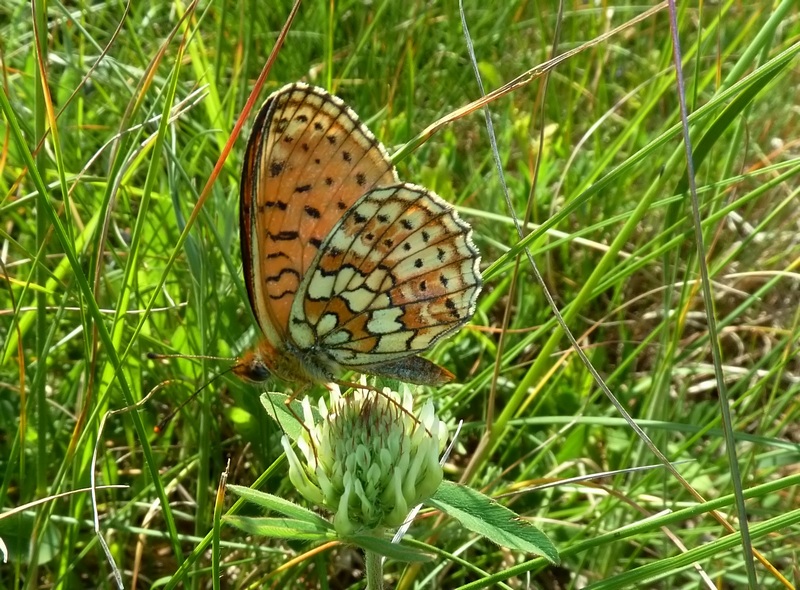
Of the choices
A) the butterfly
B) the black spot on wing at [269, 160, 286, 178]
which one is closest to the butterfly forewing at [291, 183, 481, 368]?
the butterfly

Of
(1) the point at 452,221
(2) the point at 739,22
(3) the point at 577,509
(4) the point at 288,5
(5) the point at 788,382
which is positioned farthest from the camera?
(2) the point at 739,22

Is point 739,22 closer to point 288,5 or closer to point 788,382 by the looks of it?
point 788,382

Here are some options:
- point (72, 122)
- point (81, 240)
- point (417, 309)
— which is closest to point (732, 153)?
point (417, 309)

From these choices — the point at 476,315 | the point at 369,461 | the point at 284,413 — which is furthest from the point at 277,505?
the point at 476,315

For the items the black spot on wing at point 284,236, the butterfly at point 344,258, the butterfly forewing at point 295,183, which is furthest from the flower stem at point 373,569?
the black spot on wing at point 284,236

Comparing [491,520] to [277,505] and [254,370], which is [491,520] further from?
[254,370]

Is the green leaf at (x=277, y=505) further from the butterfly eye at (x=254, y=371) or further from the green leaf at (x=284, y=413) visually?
the butterfly eye at (x=254, y=371)

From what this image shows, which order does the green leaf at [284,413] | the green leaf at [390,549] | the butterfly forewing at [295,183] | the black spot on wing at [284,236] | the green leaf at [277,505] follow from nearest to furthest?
1. the green leaf at [390,549]
2. the green leaf at [277,505]
3. the green leaf at [284,413]
4. the butterfly forewing at [295,183]
5. the black spot on wing at [284,236]
